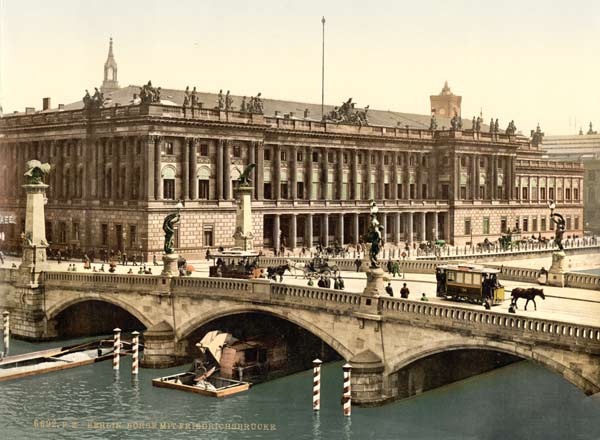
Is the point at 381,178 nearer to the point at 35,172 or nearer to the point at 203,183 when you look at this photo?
the point at 203,183

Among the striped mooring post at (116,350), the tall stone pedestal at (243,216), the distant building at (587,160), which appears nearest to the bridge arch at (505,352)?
the striped mooring post at (116,350)

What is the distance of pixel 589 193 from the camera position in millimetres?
186125

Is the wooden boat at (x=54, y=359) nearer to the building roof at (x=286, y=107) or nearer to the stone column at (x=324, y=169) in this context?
the building roof at (x=286, y=107)

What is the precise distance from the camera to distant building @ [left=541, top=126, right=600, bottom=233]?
18188 cm

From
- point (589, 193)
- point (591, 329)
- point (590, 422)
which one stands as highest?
point (589, 193)

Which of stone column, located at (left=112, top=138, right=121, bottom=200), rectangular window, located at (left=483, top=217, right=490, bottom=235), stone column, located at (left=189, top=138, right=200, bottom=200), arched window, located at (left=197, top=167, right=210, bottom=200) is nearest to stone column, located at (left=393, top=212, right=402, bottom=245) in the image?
rectangular window, located at (left=483, top=217, right=490, bottom=235)

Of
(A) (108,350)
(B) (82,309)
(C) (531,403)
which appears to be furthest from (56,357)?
(C) (531,403)

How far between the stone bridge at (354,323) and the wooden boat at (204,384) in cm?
448

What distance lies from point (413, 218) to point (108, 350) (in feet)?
235

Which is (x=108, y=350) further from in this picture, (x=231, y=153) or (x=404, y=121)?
(x=404, y=121)

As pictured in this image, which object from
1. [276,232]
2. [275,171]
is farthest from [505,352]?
[275,171]

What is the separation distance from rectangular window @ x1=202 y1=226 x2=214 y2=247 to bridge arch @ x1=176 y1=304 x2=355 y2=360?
3761 cm

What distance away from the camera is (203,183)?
103375 mm

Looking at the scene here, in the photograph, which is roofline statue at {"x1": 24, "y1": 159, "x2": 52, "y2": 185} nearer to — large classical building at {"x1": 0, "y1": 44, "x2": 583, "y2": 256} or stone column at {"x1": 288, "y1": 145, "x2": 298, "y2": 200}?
large classical building at {"x1": 0, "y1": 44, "x2": 583, "y2": 256}
